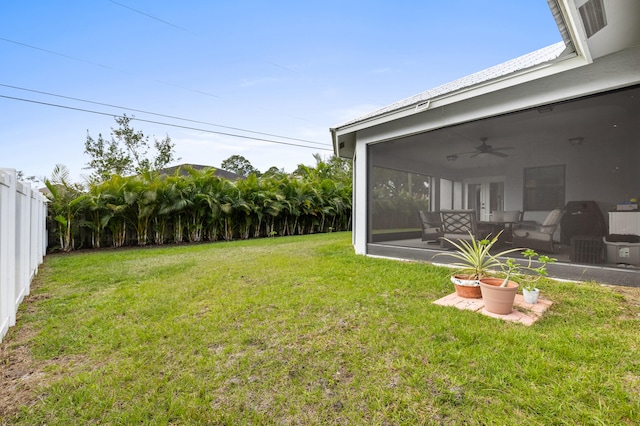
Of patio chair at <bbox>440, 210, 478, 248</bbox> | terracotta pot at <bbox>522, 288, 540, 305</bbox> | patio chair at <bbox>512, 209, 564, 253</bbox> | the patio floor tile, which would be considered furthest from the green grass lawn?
A: patio chair at <bbox>440, 210, 478, 248</bbox>

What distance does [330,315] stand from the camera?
3076 mm

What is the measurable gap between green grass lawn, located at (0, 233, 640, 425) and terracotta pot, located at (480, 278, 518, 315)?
0.20 m

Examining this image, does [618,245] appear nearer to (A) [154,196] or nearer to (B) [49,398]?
(B) [49,398]

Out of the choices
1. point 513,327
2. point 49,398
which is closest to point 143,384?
point 49,398

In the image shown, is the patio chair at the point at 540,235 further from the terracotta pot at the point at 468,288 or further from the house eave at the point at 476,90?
the terracotta pot at the point at 468,288

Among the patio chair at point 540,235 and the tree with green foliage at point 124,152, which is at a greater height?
the tree with green foliage at point 124,152

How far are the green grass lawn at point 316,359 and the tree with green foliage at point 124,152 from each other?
15.0 metres

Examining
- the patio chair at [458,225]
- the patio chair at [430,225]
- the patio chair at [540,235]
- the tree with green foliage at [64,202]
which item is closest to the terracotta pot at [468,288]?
the patio chair at [458,225]

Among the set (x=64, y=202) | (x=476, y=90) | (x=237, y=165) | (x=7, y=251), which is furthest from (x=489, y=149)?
(x=237, y=165)

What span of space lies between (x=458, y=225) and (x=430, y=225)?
970 millimetres

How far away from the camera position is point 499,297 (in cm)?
295

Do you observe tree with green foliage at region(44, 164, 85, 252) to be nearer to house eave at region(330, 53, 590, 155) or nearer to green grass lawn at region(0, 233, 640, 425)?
green grass lawn at region(0, 233, 640, 425)

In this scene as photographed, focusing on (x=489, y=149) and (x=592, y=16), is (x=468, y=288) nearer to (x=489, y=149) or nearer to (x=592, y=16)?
(x=592, y=16)

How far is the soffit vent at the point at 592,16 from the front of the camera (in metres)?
2.71
